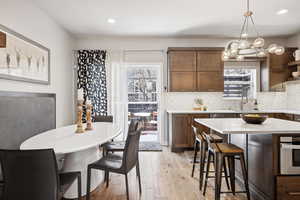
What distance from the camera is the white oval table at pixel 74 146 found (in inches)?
68.1

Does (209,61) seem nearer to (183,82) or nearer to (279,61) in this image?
(183,82)

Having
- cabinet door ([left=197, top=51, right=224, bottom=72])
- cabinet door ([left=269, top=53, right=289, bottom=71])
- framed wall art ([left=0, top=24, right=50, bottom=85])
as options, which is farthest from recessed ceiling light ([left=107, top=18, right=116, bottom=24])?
cabinet door ([left=269, top=53, right=289, bottom=71])

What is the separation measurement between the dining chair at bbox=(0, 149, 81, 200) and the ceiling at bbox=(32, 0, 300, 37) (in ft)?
8.45

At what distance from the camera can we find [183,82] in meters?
4.59

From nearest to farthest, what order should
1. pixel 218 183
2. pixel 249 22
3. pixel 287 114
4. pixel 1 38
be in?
pixel 1 38
pixel 218 183
pixel 249 22
pixel 287 114

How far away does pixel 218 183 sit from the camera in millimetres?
2037

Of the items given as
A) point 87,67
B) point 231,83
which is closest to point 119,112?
point 87,67

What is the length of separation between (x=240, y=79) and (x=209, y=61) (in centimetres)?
109

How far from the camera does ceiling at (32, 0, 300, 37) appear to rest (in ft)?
10.3

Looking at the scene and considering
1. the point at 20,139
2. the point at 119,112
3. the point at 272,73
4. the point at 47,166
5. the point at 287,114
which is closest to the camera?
the point at 47,166

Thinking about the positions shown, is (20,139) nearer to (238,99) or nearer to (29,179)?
(29,179)

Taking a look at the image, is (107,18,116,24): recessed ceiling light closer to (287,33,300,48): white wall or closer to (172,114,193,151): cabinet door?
(172,114,193,151): cabinet door

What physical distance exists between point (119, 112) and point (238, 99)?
3034 millimetres

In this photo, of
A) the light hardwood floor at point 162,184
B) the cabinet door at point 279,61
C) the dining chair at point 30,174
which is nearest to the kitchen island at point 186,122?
the light hardwood floor at point 162,184
